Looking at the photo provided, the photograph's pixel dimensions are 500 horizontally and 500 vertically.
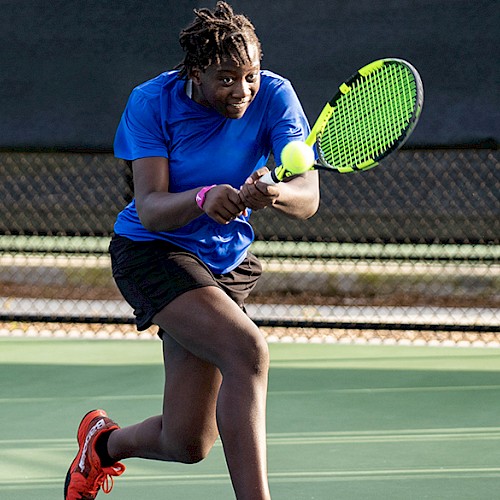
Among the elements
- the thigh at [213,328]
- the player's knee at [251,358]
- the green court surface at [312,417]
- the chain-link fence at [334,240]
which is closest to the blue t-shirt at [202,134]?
the thigh at [213,328]

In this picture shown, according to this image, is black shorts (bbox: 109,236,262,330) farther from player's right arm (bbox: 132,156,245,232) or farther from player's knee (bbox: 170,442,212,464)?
player's knee (bbox: 170,442,212,464)

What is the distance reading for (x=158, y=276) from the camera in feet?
10.0

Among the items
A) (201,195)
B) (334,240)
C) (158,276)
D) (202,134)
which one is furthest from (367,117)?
(334,240)

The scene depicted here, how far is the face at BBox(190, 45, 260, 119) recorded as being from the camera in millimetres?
2883

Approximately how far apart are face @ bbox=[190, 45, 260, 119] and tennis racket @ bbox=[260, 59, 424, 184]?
0.19 metres

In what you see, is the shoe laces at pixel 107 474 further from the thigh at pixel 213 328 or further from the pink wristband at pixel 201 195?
the pink wristband at pixel 201 195

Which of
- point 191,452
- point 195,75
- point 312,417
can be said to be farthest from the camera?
point 312,417

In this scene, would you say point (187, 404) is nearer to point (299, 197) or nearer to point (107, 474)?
point (107, 474)

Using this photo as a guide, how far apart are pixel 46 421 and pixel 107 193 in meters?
2.78

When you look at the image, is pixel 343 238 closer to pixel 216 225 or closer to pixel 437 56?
pixel 437 56

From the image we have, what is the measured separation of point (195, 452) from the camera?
308 cm

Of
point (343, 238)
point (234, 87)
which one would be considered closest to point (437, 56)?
point (343, 238)

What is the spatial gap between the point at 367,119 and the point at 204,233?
19.7 inches

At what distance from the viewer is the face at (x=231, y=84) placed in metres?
2.88
